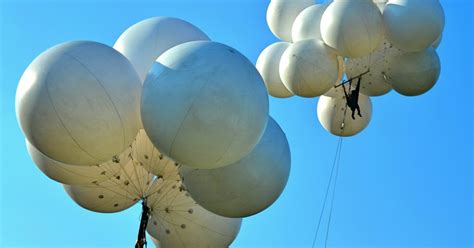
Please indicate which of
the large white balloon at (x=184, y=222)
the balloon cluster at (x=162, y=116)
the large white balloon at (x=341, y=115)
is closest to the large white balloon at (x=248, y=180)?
the balloon cluster at (x=162, y=116)

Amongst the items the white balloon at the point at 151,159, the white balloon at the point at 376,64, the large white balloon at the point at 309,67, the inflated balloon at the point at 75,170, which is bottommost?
the inflated balloon at the point at 75,170

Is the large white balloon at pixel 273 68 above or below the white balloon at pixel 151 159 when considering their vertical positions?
above

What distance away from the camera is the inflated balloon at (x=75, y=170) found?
23.1 feet

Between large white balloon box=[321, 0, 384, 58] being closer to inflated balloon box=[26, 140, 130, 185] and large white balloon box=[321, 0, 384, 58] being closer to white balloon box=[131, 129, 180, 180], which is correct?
white balloon box=[131, 129, 180, 180]

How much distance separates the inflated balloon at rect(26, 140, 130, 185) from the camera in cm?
704

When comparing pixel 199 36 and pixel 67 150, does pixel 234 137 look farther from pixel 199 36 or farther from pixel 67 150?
pixel 199 36

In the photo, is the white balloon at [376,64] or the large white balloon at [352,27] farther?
the white balloon at [376,64]

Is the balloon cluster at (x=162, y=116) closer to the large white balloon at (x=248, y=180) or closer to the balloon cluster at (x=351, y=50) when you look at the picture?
the large white balloon at (x=248, y=180)

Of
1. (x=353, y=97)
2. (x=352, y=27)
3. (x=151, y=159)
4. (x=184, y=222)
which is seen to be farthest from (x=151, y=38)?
(x=353, y=97)

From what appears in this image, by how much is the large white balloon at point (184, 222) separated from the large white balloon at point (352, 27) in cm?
282

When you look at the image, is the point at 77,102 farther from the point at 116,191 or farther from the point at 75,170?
the point at 116,191

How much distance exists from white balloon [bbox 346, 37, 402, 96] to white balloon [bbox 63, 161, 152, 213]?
3.58 m

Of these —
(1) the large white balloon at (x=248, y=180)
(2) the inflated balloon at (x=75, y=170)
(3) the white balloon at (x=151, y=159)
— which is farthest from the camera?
(3) the white balloon at (x=151, y=159)

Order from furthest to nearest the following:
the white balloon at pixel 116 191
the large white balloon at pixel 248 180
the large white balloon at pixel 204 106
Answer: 1. the white balloon at pixel 116 191
2. the large white balloon at pixel 248 180
3. the large white balloon at pixel 204 106
